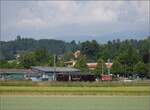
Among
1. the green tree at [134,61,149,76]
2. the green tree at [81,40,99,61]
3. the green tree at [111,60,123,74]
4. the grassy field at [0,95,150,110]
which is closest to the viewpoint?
the grassy field at [0,95,150,110]

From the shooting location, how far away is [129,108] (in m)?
19.3

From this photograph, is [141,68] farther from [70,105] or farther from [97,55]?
[70,105]

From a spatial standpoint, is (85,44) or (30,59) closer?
(30,59)

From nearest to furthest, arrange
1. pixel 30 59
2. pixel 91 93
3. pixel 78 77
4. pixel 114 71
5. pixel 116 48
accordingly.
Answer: pixel 91 93 → pixel 78 77 → pixel 114 71 → pixel 30 59 → pixel 116 48

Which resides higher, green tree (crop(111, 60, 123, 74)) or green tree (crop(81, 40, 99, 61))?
green tree (crop(81, 40, 99, 61))

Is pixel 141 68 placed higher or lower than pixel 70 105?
higher

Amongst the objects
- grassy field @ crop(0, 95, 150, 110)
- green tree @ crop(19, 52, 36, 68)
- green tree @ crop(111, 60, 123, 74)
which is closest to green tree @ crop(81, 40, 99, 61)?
green tree @ crop(19, 52, 36, 68)

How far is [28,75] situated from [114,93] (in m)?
54.0

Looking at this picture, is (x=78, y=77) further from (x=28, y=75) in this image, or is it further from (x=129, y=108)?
(x=129, y=108)

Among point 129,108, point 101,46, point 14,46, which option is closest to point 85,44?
point 101,46

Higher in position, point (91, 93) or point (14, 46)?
point (14, 46)

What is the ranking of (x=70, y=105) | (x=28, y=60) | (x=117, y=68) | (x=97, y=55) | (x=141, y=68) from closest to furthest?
1. (x=70, y=105)
2. (x=141, y=68)
3. (x=117, y=68)
4. (x=28, y=60)
5. (x=97, y=55)

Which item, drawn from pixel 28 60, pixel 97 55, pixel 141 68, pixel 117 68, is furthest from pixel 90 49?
pixel 141 68

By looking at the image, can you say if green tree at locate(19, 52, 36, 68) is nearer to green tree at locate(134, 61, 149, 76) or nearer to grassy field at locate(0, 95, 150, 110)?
green tree at locate(134, 61, 149, 76)
